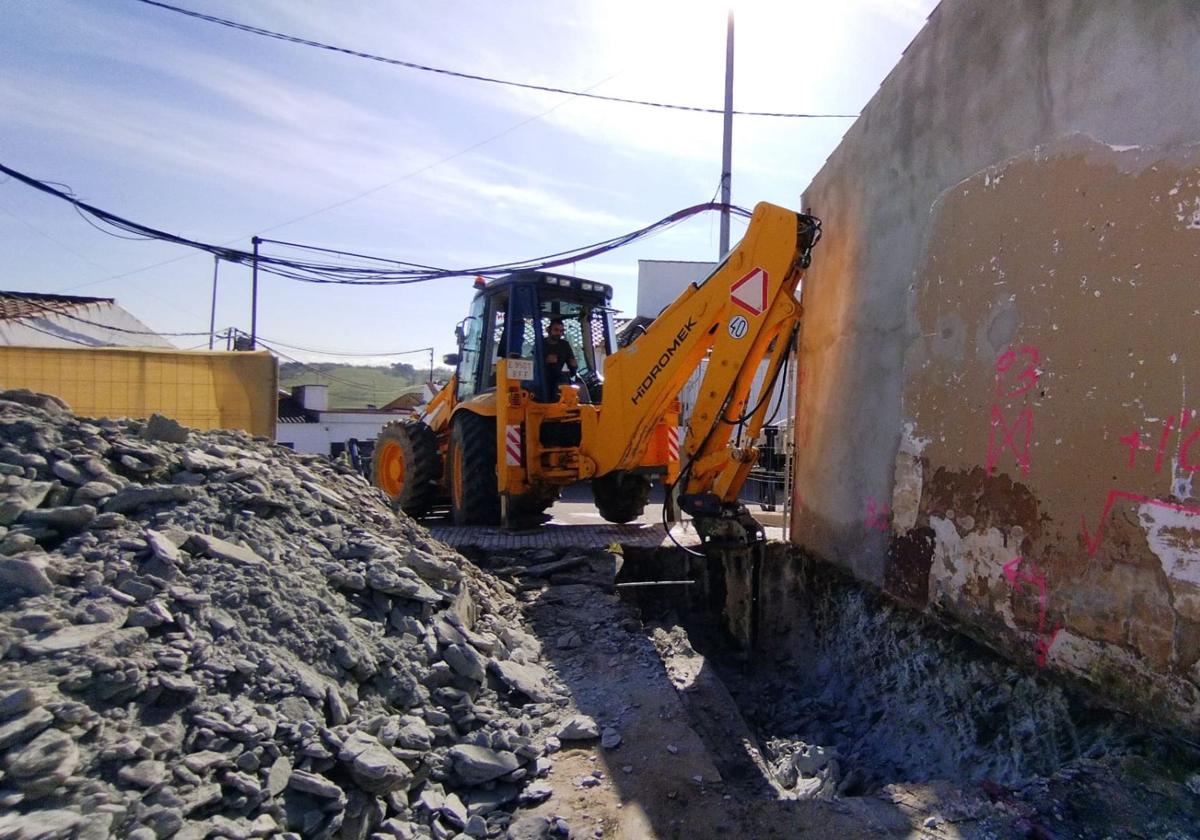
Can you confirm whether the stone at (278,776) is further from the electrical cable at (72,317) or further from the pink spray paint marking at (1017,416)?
the electrical cable at (72,317)

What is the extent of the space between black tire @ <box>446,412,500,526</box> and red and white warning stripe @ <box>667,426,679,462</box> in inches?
69.6

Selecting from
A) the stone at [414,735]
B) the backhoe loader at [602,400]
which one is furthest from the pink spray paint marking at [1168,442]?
the stone at [414,735]

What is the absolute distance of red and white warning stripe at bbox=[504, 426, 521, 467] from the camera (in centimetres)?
716

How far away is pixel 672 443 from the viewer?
7.51m

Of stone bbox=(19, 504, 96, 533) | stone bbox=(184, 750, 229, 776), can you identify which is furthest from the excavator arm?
stone bbox=(19, 504, 96, 533)

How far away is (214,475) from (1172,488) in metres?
4.46

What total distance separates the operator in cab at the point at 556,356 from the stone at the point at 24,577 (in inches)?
202

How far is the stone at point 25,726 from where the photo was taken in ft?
7.18

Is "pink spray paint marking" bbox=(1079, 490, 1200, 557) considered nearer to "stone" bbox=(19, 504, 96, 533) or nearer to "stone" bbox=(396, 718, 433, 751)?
"stone" bbox=(396, 718, 433, 751)

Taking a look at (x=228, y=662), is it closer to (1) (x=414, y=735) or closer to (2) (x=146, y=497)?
(1) (x=414, y=735)

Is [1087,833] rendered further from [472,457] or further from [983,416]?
[472,457]

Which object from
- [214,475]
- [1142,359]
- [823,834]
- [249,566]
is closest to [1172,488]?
[1142,359]

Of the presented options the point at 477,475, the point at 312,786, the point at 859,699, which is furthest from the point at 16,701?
the point at 477,475

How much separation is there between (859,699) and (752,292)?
2.69 metres
